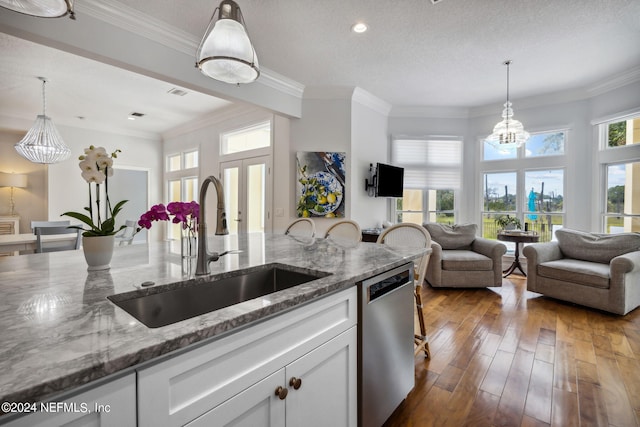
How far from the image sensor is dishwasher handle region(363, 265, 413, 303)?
1357 mm

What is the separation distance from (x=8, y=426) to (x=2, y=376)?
81mm

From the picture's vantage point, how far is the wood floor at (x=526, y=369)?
5.57ft

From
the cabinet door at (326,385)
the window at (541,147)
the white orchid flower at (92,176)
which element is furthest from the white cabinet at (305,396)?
the window at (541,147)

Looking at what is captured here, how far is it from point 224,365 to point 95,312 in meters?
0.39

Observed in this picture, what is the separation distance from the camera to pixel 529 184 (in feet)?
16.9

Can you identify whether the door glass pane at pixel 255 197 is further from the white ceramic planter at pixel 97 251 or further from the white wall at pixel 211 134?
the white ceramic planter at pixel 97 251

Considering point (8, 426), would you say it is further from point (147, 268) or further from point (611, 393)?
point (611, 393)

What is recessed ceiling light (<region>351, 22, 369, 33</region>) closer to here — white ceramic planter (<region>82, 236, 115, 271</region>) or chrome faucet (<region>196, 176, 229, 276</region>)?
chrome faucet (<region>196, 176, 229, 276</region>)

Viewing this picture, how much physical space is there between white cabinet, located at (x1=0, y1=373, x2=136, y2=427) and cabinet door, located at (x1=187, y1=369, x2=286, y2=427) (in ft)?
0.58

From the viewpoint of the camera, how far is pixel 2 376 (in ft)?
1.67

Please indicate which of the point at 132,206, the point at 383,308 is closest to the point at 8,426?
the point at 383,308

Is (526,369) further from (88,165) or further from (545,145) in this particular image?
(545,145)

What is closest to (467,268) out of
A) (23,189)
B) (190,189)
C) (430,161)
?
(430,161)

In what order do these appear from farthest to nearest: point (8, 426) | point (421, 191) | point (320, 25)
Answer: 1. point (421, 191)
2. point (320, 25)
3. point (8, 426)
